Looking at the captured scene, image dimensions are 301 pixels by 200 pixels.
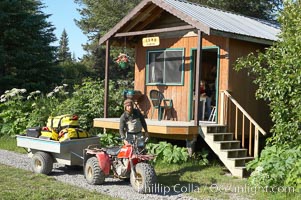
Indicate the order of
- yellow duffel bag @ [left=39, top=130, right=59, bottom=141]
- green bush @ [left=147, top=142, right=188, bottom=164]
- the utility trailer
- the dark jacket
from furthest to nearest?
green bush @ [left=147, top=142, right=188, bottom=164]
yellow duffel bag @ [left=39, top=130, right=59, bottom=141]
the utility trailer
the dark jacket

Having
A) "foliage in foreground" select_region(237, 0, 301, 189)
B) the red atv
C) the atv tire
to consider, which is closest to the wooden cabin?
"foliage in foreground" select_region(237, 0, 301, 189)

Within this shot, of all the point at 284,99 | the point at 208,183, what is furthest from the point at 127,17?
the point at 208,183

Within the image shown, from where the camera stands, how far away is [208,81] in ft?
43.5

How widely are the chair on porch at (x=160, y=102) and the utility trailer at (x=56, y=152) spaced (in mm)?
3596

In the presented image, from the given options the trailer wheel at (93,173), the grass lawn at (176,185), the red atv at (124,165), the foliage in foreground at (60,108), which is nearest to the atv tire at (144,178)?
the red atv at (124,165)

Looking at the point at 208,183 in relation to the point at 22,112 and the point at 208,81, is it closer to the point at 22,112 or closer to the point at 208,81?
the point at 208,81

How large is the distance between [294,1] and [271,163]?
353 cm

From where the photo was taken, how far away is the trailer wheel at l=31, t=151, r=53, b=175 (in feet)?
27.9

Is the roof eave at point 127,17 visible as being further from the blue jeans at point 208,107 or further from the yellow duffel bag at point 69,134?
the yellow duffel bag at point 69,134

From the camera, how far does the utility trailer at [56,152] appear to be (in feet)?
27.3

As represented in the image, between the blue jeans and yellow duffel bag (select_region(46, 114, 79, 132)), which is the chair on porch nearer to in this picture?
the blue jeans

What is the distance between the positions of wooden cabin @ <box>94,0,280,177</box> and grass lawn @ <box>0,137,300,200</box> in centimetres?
72

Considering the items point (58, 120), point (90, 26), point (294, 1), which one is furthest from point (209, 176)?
point (90, 26)

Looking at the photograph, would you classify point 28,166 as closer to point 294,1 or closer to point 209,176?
point 209,176
